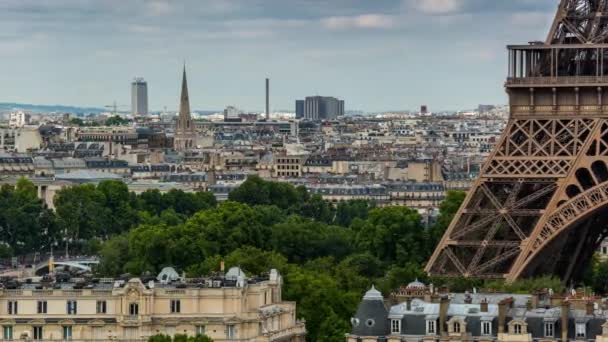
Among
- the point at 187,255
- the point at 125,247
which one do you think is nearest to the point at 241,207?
the point at 125,247

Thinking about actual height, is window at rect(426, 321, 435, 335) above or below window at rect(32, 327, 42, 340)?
above

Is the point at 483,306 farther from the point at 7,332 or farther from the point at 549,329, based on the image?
the point at 7,332

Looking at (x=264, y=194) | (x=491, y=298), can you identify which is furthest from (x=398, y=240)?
(x=264, y=194)

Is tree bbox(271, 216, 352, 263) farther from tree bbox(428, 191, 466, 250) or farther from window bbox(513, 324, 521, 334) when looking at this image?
window bbox(513, 324, 521, 334)

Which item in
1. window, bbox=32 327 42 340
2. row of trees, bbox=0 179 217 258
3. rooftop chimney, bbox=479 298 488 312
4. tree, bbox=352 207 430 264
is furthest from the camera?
row of trees, bbox=0 179 217 258

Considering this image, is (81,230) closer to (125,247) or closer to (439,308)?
(125,247)

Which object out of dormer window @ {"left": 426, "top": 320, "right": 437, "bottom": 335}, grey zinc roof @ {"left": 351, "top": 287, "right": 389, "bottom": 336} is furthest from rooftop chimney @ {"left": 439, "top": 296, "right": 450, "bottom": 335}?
grey zinc roof @ {"left": 351, "top": 287, "right": 389, "bottom": 336}

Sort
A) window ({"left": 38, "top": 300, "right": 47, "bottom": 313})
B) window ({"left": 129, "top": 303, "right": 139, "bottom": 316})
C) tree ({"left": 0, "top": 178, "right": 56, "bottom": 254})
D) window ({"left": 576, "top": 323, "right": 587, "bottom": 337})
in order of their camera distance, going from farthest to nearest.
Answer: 1. tree ({"left": 0, "top": 178, "right": 56, "bottom": 254})
2. window ({"left": 38, "top": 300, "right": 47, "bottom": 313})
3. window ({"left": 129, "top": 303, "right": 139, "bottom": 316})
4. window ({"left": 576, "top": 323, "right": 587, "bottom": 337})

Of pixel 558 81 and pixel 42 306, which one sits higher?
pixel 558 81
